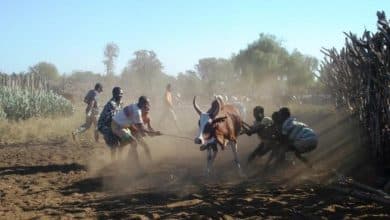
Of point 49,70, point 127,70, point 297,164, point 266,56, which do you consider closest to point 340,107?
point 297,164

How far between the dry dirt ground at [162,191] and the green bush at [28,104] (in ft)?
23.1

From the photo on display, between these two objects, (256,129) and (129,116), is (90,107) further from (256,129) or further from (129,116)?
A: (256,129)

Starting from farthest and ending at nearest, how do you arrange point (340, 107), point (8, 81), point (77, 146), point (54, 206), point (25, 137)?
point (8, 81), point (25, 137), point (77, 146), point (340, 107), point (54, 206)

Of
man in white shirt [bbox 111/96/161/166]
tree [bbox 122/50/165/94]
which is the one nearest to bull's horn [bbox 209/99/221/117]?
man in white shirt [bbox 111/96/161/166]

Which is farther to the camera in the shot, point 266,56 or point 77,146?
point 266,56

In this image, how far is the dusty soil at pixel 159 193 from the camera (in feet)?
22.1

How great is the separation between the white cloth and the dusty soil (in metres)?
0.97

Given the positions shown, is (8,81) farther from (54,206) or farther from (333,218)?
(333,218)

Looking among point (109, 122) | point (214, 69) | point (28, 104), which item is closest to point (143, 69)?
point (214, 69)

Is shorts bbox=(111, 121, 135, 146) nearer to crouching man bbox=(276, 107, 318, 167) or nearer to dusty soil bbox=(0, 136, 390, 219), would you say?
dusty soil bbox=(0, 136, 390, 219)

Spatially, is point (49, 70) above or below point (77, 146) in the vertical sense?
above

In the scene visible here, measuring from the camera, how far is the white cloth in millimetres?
9902

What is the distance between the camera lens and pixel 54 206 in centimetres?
744

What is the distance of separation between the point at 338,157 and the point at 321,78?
4.53 m
